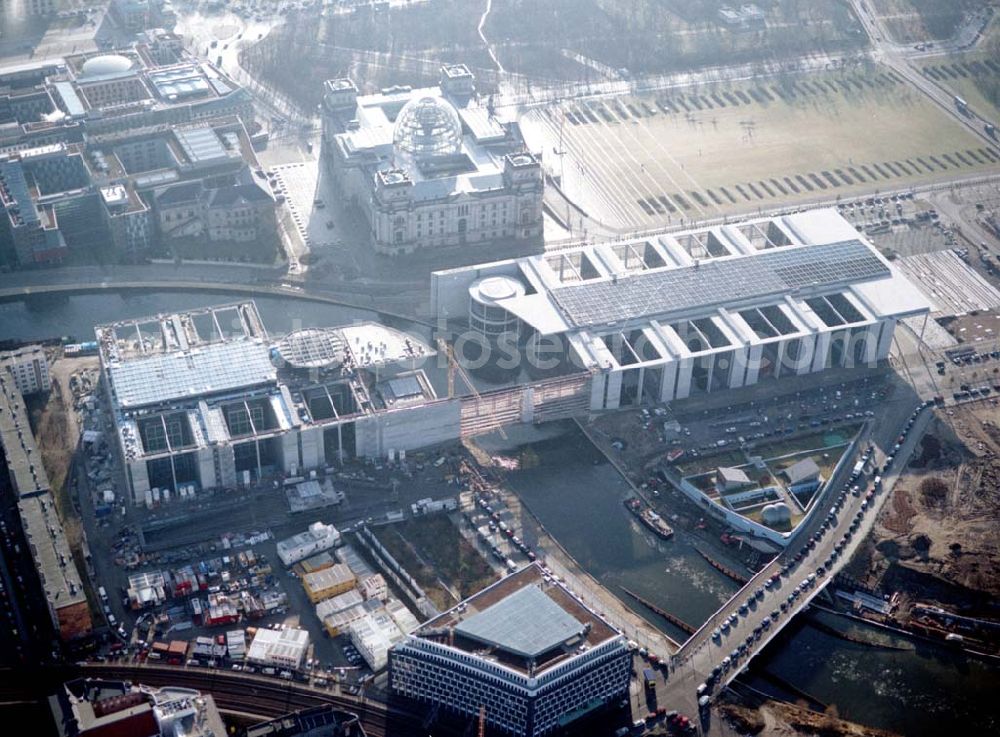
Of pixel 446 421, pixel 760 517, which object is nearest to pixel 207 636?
pixel 446 421

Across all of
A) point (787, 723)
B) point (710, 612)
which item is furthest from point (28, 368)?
point (787, 723)

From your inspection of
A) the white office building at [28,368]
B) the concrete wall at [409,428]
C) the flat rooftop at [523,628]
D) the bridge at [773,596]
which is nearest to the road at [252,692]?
the flat rooftop at [523,628]

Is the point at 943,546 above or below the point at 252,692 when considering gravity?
above

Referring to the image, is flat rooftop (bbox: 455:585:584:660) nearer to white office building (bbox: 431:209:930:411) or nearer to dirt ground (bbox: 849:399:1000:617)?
dirt ground (bbox: 849:399:1000:617)

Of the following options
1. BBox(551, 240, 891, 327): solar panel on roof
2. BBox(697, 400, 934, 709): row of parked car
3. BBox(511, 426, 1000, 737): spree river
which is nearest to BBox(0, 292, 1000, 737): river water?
BBox(511, 426, 1000, 737): spree river

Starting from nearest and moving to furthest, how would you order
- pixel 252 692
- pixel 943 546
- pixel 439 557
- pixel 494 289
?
pixel 252 692 → pixel 439 557 → pixel 943 546 → pixel 494 289

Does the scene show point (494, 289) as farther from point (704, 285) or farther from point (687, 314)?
point (704, 285)

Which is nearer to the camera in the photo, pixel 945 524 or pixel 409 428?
pixel 945 524
